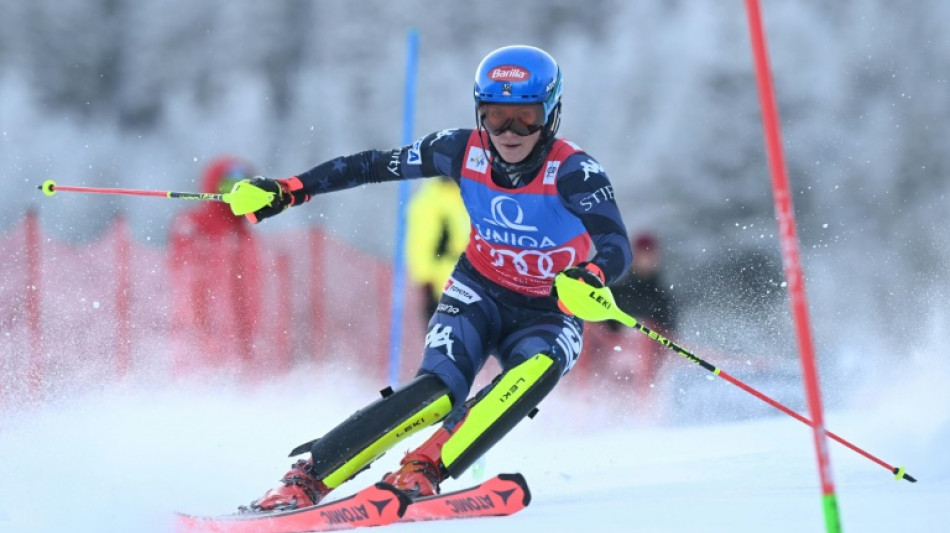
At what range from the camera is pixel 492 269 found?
11.9 feet

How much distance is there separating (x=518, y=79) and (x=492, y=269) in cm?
77

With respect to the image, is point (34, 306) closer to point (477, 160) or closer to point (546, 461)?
point (546, 461)

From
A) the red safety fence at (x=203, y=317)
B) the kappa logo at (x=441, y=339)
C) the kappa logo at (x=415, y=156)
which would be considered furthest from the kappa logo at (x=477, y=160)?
the red safety fence at (x=203, y=317)

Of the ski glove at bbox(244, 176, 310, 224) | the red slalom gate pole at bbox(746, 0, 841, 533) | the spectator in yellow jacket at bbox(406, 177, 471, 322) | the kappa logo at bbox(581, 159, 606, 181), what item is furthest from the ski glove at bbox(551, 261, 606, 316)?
the spectator in yellow jacket at bbox(406, 177, 471, 322)

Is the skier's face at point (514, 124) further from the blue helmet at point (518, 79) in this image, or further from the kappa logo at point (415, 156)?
the kappa logo at point (415, 156)

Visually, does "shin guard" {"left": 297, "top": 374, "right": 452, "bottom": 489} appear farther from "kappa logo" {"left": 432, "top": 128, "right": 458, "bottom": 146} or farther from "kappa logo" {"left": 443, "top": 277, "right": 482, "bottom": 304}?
"kappa logo" {"left": 432, "top": 128, "right": 458, "bottom": 146}

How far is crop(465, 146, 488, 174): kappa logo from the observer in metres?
3.45

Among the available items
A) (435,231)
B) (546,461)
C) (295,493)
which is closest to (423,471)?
(295,493)

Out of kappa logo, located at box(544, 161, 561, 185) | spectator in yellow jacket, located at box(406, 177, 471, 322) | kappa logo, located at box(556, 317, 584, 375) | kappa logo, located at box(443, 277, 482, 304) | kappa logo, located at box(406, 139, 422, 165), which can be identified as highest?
spectator in yellow jacket, located at box(406, 177, 471, 322)

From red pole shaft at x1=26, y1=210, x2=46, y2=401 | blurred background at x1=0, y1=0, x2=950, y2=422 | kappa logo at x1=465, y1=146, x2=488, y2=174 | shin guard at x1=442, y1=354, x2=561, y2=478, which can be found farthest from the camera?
blurred background at x1=0, y1=0, x2=950, y2=422

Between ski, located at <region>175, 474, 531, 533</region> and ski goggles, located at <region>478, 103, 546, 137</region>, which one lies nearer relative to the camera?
ski, located at <region>175, 474, 531, 533</region>

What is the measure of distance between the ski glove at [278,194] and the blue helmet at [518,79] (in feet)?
2.76

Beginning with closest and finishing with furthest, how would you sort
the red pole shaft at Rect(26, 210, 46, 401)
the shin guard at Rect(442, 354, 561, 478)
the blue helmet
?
1. the shin guard at Rect(442, 354, 561, 478)
2. the blue helmet
3. the red pole shaft at Rect(26, 210, 46, 401)

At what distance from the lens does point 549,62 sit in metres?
3.32
